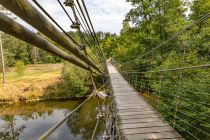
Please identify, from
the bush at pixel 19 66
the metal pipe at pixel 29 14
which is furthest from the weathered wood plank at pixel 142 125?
the bush at pixel 19 66

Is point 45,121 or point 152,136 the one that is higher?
point 152,136

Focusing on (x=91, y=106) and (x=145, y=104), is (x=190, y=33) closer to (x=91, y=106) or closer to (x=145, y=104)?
(x=91, y=106)

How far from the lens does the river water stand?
1464 cm

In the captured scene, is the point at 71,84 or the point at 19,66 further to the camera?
the point at 19,66

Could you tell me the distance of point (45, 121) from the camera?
1723cm

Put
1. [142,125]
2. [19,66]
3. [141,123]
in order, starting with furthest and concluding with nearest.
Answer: [19,66]
[141,123]
[142,125]

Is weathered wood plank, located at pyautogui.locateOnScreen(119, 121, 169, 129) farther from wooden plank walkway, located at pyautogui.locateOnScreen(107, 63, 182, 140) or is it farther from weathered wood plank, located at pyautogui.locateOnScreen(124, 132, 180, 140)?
weathered wood plank, located at pyautogui.locateOnScreen(124, 132, 180, 140)

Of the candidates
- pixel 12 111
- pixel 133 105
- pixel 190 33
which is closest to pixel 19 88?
pixel 12 111

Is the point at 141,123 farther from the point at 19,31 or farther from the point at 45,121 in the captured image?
the point at 45,121

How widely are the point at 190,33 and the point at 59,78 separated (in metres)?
14.7

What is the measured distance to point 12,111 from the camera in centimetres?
2006

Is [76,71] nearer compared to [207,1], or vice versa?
[207,1]

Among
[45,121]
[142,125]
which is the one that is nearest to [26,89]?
[45,121]

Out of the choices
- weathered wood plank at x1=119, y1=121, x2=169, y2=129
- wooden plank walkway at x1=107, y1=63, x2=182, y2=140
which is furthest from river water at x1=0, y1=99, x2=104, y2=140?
weathered wood plank at x1=119, y1=121, x2=169, y2=129
